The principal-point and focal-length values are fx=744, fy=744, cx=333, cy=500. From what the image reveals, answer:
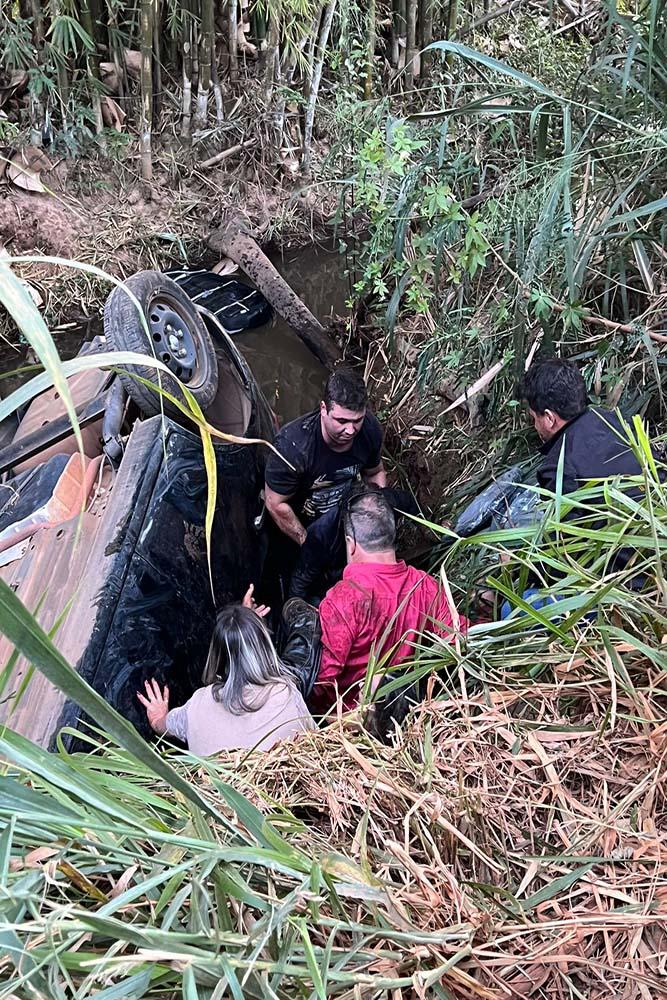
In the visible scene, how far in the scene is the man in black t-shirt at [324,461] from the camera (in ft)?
11.0

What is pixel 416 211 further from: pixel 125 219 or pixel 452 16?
pixel 452 16

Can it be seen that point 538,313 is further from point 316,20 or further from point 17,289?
point 316,20

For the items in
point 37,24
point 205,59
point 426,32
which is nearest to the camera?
point 37,24

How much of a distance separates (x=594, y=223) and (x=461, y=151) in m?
1.00

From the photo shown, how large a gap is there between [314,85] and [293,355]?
3.08 meters

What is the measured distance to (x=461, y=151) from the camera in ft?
11.4

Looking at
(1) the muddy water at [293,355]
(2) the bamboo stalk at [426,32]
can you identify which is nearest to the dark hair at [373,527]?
(1) the muddy water at [293,355]

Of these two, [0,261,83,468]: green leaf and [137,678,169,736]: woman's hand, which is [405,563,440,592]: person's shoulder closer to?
[137,678,169,736]: woman's hand

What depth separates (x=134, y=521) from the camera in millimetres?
2395

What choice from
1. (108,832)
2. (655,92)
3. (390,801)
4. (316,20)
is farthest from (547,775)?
(316,20)

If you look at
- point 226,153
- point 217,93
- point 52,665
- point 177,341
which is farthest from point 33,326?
point 217,93

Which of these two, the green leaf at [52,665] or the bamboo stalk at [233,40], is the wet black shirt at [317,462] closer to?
the green leaf at [52,665]

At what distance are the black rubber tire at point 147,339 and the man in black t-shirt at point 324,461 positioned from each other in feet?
1.62

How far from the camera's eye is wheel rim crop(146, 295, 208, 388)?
304cm
